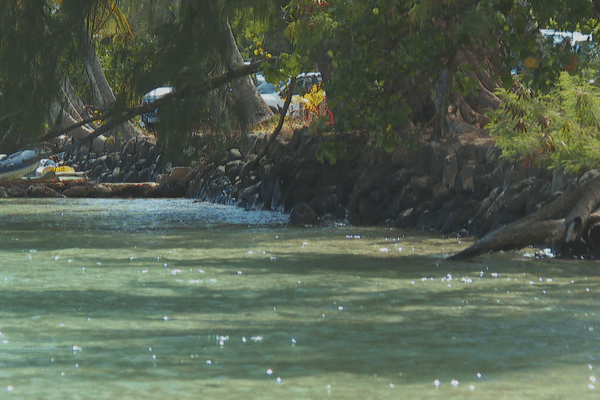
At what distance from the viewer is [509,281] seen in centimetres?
878

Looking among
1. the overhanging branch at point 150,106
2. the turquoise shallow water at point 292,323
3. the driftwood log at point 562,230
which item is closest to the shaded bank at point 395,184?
the driftwood log at point 562,230

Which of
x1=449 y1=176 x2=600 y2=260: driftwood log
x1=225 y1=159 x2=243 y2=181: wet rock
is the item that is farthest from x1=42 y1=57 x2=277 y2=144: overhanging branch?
x1=225 y1=159 x2=243 y2=181: wet rock

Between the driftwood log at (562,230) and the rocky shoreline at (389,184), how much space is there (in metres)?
0.84

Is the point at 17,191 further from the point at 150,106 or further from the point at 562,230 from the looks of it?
the point at 562,230

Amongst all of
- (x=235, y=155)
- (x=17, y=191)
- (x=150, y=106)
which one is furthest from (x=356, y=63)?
(x=17, y=191)

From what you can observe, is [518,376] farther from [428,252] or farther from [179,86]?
[179,86]

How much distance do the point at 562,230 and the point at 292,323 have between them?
4088 mm

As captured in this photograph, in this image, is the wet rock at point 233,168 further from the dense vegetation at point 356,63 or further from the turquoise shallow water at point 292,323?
the turquoise shallow water at point 292,323

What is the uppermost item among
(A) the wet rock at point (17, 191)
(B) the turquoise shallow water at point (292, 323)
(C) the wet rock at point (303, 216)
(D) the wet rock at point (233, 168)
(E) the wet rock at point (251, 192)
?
(D) the wet rock at point (233, 168)

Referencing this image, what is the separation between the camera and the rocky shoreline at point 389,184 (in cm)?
1281

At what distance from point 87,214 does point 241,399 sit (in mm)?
13921

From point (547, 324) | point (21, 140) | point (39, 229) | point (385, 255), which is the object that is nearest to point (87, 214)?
point (39, 229)

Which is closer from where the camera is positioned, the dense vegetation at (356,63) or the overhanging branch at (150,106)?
the dense vegetation at (356,63)

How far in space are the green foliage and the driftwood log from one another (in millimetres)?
326
